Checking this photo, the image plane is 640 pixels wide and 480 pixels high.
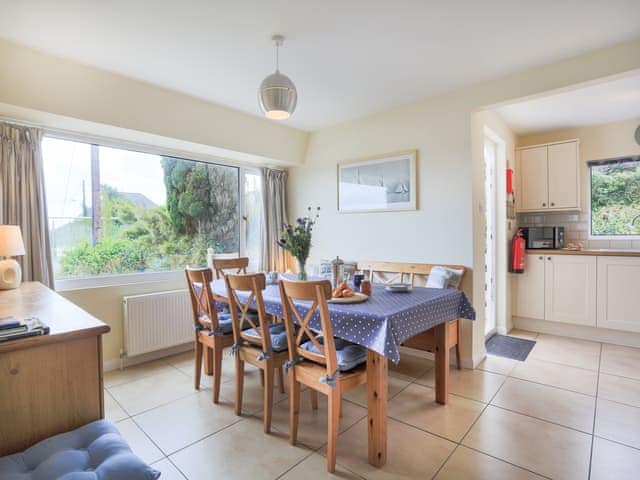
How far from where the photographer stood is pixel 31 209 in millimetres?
2631

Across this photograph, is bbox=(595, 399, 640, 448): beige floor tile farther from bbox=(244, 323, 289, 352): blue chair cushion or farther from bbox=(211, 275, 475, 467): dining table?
bbox=(244, 323, 289, 352): blue chair cushion

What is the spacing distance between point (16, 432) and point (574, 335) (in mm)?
4854

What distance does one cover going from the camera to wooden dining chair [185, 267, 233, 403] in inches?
97.4

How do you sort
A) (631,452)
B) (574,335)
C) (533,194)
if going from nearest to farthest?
(631,452) < (574,335) < (533,194)

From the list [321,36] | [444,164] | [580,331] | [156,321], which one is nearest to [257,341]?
[156,321]

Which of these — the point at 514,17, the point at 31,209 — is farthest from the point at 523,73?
the point at 31,209

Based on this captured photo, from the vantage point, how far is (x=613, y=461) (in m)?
1.81

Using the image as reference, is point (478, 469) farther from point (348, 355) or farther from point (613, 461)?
point (348, 355)

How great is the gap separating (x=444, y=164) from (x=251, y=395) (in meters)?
2.63

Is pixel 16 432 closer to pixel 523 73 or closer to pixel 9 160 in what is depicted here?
pixel 9 160

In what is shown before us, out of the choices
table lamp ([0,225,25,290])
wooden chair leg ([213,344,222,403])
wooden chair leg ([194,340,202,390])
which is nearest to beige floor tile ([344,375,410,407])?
wooden chair leg ([213,344,222,403])

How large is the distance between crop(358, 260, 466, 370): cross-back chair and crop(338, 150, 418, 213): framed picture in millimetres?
591

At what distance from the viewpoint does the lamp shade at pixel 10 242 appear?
2.24m

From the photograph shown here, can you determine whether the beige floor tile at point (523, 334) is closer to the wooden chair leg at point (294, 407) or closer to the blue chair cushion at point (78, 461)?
the wooden chair leg at point (294, 407)
